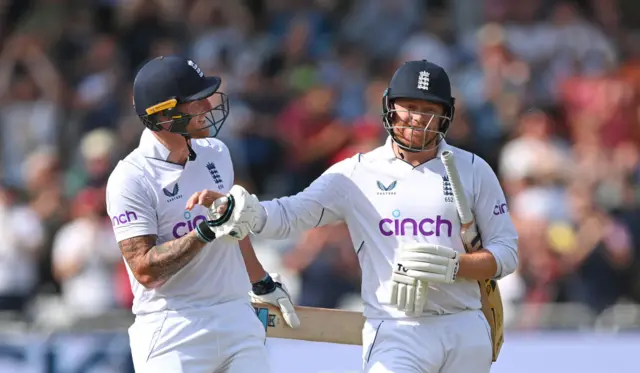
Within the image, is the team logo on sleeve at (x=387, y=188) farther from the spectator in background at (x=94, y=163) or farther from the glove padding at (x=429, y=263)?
the spectator in background at (x=94, y=163)

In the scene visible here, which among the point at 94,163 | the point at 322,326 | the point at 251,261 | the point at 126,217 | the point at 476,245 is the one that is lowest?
the point at 322,326

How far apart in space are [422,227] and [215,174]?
3.37 feet

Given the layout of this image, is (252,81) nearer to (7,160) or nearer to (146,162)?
(7,160)

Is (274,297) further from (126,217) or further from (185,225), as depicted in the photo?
(126,217)

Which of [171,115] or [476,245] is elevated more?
[171,115]

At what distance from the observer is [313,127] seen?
40.2 feet

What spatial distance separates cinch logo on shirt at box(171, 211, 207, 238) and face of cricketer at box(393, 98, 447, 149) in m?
1.03

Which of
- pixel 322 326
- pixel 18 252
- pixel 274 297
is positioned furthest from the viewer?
pixel 18 252

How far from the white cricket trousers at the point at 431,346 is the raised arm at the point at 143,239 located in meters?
1.01

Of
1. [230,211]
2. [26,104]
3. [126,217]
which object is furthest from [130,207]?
[26,104]

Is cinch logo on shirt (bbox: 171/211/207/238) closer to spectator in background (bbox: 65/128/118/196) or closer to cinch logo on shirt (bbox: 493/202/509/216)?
cinch logo on shirt (bbox: 493/202/509/216)

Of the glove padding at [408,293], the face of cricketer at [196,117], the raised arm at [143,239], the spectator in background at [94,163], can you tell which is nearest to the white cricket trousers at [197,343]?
the raised arm at [143,239]

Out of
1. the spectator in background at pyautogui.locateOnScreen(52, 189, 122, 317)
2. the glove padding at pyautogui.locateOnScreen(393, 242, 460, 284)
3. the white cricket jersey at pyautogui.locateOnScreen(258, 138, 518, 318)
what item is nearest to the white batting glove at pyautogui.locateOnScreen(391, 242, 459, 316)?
the glove padding at pyautogui.locateOnScreen(393, 242, 460, 284)

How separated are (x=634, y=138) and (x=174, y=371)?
23.3ft
